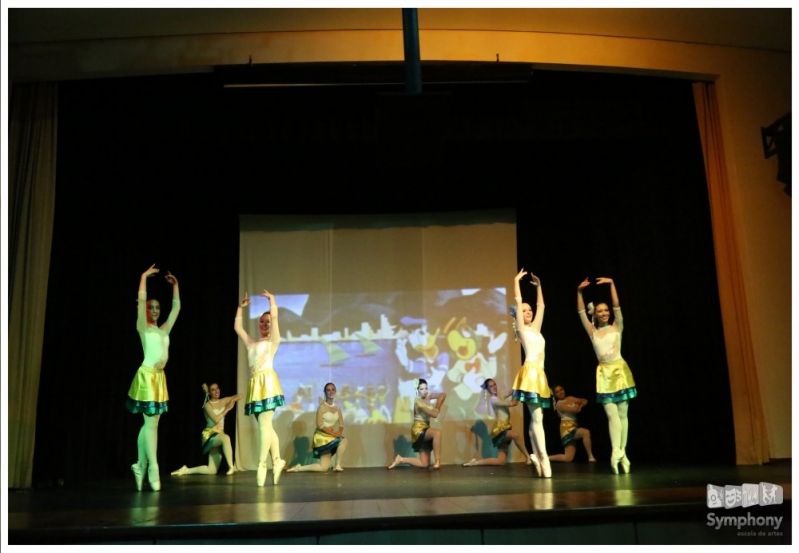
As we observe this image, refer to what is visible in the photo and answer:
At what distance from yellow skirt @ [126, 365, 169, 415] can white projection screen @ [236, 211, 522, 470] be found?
2.64m

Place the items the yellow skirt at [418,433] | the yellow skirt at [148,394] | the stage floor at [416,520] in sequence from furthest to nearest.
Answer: the yellow skirt at [418,433], the yellow skirt at [148,394], the stage floor at [416,520]

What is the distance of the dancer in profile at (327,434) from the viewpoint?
A: 7641mm

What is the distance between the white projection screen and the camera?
8477 millimetres

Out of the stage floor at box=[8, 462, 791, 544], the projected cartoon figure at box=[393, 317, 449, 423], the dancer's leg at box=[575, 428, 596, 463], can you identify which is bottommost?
the stage floor at box=[8, 462, 791, 544]

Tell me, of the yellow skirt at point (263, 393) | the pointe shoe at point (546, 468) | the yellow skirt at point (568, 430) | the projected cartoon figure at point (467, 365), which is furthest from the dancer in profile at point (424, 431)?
the yellow skirt at point (263, 393)

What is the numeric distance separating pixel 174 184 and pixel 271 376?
10.7ft

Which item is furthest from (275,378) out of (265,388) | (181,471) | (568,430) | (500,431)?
(568,430)

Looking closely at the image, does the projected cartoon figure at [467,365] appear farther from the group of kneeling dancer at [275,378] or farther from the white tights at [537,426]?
the white tights at [537,426]

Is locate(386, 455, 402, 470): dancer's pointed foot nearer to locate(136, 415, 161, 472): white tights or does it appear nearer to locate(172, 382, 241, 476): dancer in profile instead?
locate(172, 382, 241, 476): dancer in profile

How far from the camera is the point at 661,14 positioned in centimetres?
725

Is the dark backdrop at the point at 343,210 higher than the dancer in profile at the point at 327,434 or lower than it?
higher

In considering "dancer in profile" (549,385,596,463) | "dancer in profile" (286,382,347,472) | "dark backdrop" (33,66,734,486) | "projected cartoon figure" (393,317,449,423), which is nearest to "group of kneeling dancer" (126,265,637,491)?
"dancer in profile" (549,385,596,463)

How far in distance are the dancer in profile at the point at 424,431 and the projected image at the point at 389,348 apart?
0.69 m

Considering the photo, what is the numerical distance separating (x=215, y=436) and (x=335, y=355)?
1.64 m
